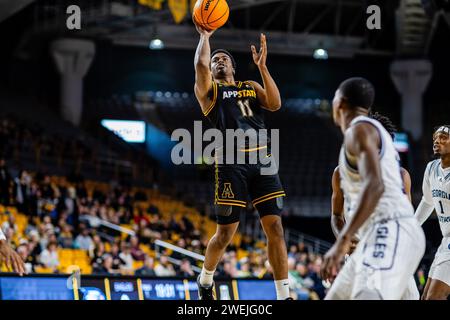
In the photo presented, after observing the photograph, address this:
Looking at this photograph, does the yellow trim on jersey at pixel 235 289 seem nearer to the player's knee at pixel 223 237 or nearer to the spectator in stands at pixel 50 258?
the spectator in stands at pixel 50 258

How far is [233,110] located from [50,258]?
9284 mm

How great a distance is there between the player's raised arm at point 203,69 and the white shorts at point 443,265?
277 centimetres

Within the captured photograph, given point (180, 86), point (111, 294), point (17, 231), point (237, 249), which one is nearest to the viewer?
point (111, 294)

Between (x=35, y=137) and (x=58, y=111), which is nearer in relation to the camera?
(x=35, y=137)

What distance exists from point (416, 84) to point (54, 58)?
13728 mm

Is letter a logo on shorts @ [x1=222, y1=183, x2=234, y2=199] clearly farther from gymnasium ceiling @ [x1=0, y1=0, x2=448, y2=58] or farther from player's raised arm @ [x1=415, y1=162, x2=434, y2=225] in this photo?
gymnasium ceiling @ [x1=0, y1=0, x2=448, y2=58]

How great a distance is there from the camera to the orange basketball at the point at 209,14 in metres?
8.02

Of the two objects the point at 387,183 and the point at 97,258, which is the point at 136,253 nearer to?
the point at 97,258

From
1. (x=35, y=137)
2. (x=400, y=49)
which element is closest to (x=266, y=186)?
(x=35, y=137)

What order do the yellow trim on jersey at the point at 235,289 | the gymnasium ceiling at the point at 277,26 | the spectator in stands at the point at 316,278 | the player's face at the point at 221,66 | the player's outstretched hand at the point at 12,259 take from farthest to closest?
the gymnasium ceiling at the point at 277,26
the spectator in stands at the point at 316,278
the yellow trim on jersey at the point at 235,289
the player's face at the point at 221,66
the player's outstretched hand at the point at 12,259

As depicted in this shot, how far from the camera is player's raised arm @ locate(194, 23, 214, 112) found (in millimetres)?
7859

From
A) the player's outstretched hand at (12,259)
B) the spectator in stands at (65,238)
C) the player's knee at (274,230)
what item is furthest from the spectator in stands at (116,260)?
the player's outstretched hand at (12,259)
